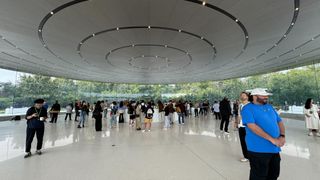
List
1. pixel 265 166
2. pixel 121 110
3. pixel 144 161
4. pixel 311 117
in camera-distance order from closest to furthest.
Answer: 1. pixel 265 166
2. pixel 144 161
3. pixel 311 117
4. pixel 121 110

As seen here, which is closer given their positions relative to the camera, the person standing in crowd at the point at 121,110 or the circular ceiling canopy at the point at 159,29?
the circular ceiling canopy at the point at 159,29

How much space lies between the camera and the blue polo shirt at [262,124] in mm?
2150

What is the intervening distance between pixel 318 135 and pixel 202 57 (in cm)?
816

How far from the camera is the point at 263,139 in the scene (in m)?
2.17

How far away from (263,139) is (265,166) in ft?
1.10

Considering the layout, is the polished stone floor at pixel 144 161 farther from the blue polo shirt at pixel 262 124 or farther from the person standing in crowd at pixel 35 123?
the blue polo shirt at pixel 262 124

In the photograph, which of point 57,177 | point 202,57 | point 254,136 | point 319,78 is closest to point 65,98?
point 202,57

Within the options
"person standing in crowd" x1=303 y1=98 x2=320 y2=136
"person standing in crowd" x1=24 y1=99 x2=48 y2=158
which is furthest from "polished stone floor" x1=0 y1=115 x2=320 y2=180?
"person standing in crowd" x1=303 y1=98 x2=320 y2=136

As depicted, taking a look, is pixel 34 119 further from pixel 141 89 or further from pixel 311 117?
pixel 141 89

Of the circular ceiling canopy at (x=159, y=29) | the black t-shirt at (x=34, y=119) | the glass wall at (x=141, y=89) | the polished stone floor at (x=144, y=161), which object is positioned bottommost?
the polished stone floor at (x=144, y=161)

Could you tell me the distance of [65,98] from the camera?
72.5ft

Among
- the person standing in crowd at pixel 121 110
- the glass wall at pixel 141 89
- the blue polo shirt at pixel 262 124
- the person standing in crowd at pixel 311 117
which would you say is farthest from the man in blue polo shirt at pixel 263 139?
the glass wall at pixel 141 89

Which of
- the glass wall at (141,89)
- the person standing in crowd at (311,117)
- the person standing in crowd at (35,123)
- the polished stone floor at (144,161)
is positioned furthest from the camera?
the glass wall at (141,89)

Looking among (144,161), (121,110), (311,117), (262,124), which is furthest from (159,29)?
(311,117)
